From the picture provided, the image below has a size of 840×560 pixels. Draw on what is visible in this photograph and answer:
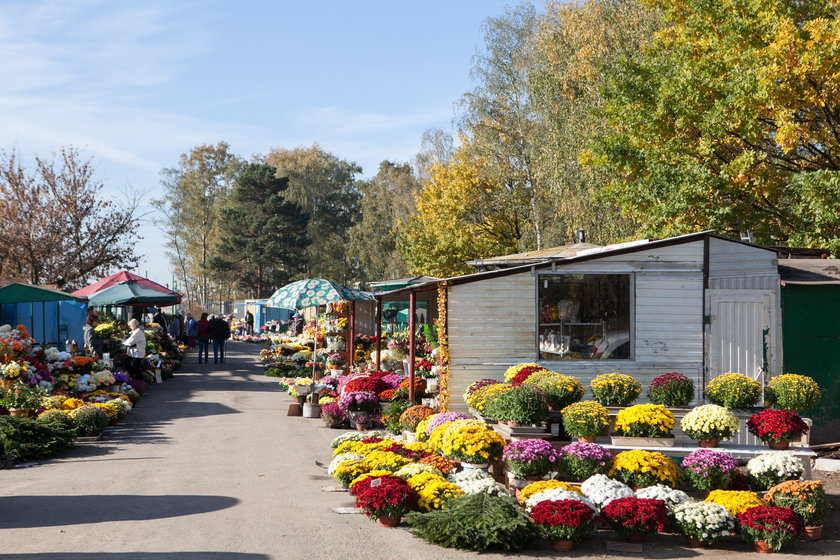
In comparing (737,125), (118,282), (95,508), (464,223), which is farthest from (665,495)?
(464,223)

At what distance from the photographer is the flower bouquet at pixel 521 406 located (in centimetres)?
1098

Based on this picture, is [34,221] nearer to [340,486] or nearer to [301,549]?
[340,486]

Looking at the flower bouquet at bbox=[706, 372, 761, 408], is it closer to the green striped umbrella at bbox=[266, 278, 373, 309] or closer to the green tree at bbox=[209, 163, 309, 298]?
the green striped umbrella at bbox=[266, 278, 373, 309]

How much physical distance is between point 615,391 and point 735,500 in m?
3.44

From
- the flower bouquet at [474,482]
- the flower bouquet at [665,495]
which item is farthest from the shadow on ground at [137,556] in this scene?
the flower bouquet at [665,495]

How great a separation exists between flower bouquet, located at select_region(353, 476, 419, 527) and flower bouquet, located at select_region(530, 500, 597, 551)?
1341 millimetres

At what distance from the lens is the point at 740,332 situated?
1445 centimetres

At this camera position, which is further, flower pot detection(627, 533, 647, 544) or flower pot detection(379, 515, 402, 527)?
flower pot detection(379, 515, 402, 527)

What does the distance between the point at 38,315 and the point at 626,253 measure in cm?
1724

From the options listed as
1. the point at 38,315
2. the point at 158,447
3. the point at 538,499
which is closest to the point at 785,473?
the point at 538,499

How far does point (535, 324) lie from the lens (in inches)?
561

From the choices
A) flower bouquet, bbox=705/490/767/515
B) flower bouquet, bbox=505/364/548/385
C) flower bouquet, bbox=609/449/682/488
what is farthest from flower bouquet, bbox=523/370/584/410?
flower bouquet, bbox=705/490/767/515

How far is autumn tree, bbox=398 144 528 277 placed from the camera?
4209cm

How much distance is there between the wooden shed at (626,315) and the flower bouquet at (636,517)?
5537 millimetres
